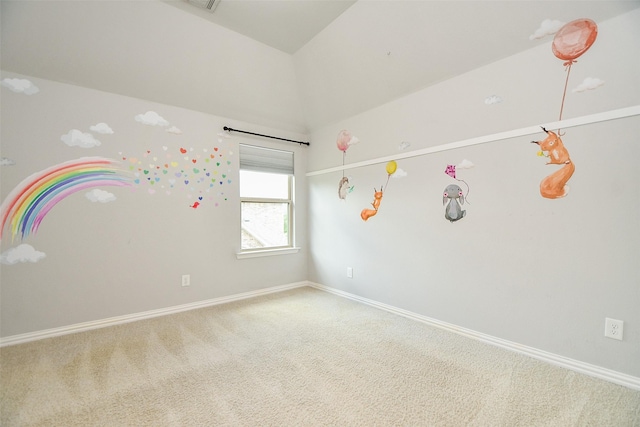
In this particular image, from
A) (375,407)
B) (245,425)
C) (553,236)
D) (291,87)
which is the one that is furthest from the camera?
(291,87)

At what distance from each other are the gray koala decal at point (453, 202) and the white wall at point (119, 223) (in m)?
2.38

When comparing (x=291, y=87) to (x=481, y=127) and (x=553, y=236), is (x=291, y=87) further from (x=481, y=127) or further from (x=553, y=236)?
(x=553, y=236)

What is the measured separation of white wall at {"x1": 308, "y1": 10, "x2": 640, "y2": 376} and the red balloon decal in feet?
0.14

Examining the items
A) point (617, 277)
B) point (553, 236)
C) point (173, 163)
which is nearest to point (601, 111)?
point (553, 236)

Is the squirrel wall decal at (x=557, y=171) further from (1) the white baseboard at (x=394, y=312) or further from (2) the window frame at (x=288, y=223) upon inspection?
(2) the window frame at (x=288, y=223)

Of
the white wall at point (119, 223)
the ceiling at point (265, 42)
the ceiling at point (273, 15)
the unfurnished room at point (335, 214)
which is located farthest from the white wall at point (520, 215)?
the white wall at point (119, 223)

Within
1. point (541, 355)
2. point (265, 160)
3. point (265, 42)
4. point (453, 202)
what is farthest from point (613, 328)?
point (265, 42)

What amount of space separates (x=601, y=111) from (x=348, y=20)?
2.05 m

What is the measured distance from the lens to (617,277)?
1.72 metres

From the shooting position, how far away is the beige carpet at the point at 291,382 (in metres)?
1.43

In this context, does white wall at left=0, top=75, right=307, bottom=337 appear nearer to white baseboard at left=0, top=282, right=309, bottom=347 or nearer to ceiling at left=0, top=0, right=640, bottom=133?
white baseboard at left=0, top=282, right=309, bottom=347

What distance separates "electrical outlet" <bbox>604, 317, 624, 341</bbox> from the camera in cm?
170

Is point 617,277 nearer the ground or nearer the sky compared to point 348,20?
nearer the ground

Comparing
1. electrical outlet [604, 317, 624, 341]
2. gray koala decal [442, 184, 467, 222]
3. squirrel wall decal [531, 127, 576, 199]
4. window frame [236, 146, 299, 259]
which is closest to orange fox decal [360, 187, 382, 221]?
gray koala decal [442, 184, 467, 222]
